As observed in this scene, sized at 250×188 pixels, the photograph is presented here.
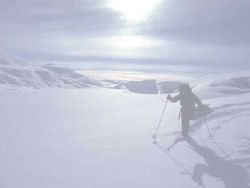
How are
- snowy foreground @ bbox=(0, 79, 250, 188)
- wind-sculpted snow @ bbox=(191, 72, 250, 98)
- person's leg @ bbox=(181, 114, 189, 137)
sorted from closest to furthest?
snowy foreground @ bbox=(0, 79, 250, 188)
person's leg @ bbox=(181, 114, 189, 137)
wind-sculpted snow @ bbox=(191, 72, 250, 98)

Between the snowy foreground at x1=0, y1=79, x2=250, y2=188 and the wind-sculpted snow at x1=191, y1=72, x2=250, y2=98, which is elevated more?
the wind-sculpted snow at x1=191, y1=72, x2=250, y2=98

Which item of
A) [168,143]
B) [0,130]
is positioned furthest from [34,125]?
[168,143]

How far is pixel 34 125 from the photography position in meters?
20.1

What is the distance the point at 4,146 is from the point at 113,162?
15.7 ft

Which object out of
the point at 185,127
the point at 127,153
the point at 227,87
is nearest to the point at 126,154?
the point at 127,153

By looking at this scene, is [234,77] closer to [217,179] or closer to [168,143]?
[168,143]

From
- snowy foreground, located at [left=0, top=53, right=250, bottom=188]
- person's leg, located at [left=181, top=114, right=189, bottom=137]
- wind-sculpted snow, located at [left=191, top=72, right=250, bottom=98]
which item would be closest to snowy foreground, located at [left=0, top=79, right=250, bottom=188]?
snowy foreground, located at [left=0, top=53, right=250, bottom=188]

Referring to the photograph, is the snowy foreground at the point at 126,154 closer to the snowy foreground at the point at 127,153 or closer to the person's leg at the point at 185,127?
the snowy foreground at the point at 127,153

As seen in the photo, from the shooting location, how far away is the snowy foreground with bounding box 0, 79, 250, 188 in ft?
34.7

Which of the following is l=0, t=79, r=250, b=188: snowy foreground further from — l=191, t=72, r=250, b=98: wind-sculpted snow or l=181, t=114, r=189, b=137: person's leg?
l=191, t=72, r=250, b=98: wind-sculpted snow

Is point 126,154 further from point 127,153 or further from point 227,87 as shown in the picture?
point 227,87

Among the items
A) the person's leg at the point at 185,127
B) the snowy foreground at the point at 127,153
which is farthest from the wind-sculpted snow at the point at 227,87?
the person's leg at the point at 185,127

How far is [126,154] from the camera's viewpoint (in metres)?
13.4

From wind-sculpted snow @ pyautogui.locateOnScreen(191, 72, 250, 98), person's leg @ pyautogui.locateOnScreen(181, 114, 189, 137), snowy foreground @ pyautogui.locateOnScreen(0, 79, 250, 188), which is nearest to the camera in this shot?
snowy foreground @ pyautogui.locateOnScreen(0, 79, 250, 188)
